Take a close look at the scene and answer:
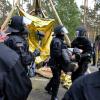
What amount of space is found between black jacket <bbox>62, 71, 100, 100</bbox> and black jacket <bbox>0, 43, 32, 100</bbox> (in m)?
0.75

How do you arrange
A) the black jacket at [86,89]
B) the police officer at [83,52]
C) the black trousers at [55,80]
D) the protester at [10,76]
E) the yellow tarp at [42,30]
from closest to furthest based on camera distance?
the black jacket at [86,89], the protester at [10,76], the police officer at [83,52], the black trousers at [55,80], the yellow tarp at [42,30]

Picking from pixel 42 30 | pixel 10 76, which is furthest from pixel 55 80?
pixel 10 76

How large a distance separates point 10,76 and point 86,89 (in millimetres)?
905

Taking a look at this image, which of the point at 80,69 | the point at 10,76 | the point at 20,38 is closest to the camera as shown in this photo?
the point at 10,76

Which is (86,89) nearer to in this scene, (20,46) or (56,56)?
(20,46)

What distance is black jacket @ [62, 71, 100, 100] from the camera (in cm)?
261

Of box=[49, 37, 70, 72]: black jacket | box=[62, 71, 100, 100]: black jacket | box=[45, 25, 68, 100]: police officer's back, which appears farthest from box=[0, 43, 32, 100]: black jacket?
box=[45, 25, 68, 100]: police officer's back

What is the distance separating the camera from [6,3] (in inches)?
2035

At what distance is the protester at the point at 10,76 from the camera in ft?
11.0

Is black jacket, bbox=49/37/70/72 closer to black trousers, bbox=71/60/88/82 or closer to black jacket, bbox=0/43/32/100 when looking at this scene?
black trousers, bbox=71/60/88/82

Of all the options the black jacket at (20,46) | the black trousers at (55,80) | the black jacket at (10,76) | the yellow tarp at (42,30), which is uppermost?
the black jacket at (10,76)

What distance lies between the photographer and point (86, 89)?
2.64m

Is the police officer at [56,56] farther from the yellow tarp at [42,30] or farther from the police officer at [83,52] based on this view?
the yellow tarp at [42,30]

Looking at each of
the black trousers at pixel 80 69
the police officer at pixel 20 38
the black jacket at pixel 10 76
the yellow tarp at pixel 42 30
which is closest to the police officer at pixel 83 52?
the black trousers at pixel 80 69
